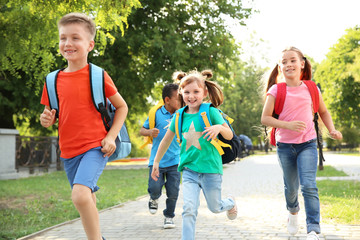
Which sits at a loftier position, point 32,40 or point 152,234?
point 32,40

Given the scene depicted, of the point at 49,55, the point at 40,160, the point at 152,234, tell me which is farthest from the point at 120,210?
the point at 40,160

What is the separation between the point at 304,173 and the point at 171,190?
6.28 feet

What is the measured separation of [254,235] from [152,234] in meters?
1.22

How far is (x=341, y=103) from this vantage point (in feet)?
110

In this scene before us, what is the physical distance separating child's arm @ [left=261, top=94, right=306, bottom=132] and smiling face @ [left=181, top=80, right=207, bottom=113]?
812mm

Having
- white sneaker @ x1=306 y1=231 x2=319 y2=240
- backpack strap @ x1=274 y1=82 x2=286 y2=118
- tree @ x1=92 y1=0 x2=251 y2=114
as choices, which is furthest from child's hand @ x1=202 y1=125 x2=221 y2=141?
tree @ x1=92 y1=0 x2=251 y2=114

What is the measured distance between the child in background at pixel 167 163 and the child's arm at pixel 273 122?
4.88 feet

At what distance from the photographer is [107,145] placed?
12.5 ft

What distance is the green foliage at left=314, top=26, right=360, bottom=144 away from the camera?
31.5 meters

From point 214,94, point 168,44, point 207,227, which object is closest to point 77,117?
point 214,94

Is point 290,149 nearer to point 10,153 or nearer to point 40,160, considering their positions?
point 10,153

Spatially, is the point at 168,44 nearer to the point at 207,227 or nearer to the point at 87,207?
the point at 207,227

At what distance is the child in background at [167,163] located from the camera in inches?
241

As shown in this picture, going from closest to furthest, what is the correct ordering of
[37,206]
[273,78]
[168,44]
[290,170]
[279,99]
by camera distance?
[279,99], [290,170], [273,78], [37,206], [168,44]
